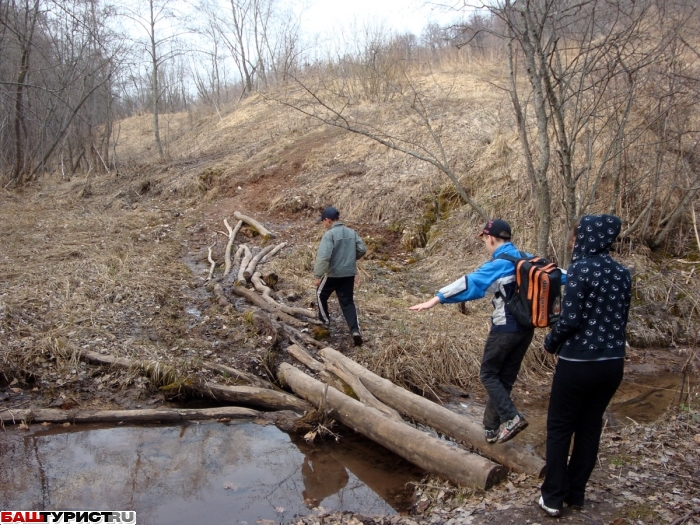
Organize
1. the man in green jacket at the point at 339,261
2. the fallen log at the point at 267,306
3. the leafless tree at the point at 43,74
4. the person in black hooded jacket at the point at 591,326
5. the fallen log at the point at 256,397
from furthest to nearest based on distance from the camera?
1. the leafless tree at the point at 43,74
2. the fallen log at the point at 267,306
3. the man in green jacket at the point at 339,261
4. the fallen log at the point at 256,397
5. the person in black hooded jacket at the point at 591,326

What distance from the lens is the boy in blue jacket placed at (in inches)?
166

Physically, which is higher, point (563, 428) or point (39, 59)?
point (39, 59)

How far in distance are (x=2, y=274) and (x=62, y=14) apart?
579 inches

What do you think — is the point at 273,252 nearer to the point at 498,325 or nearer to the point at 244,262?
the point at 244,262

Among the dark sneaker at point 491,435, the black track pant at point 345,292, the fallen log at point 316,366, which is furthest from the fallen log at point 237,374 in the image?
the dark sneaker at point 491,435

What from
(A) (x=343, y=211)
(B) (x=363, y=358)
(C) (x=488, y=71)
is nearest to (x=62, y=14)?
(A) (x=343, y=211)

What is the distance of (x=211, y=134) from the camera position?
2680 cm

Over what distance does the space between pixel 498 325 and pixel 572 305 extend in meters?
0.94

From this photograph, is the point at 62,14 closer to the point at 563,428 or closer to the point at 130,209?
the point at 130,209

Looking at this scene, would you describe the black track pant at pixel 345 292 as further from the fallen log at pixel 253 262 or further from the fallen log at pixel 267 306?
the fallen log at pixel 253 262

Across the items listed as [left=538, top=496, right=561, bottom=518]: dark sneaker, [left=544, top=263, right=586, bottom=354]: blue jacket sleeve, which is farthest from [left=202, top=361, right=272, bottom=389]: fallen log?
[left=544, top=263, right=586, bottom=354]: blue jacket sleeve

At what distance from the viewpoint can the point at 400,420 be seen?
555cm

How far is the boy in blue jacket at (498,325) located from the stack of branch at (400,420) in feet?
0.83

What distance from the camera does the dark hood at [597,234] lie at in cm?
352
